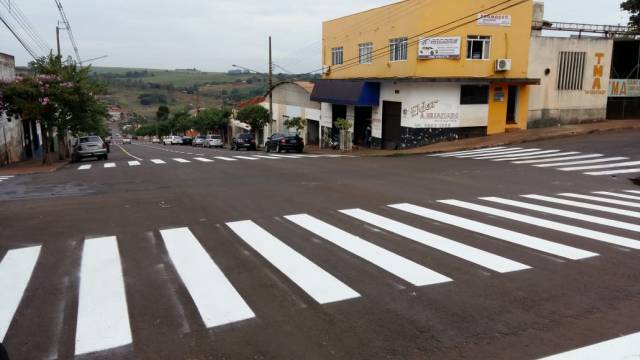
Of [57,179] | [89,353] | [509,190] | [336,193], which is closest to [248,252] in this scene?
[89,353]

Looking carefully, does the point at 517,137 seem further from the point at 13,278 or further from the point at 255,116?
the point at 255,116

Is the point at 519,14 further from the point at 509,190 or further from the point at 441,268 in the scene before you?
the point at 441,268

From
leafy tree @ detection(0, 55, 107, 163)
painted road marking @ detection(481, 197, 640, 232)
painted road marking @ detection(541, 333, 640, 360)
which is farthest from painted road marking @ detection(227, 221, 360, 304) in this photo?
leafy tree @ detection(0, 55, 107, 163)

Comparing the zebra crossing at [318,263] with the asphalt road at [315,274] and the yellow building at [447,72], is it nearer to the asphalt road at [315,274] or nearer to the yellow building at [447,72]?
the asphalt road at [315,274]

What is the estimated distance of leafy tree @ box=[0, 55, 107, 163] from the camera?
2370 cm

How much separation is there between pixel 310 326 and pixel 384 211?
5702 mm

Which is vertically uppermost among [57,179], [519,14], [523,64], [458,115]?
[519,14]

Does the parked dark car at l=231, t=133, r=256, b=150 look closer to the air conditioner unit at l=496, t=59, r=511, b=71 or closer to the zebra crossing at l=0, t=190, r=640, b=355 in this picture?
the air conditioner unit at l=496, t=59, r=511, b=71

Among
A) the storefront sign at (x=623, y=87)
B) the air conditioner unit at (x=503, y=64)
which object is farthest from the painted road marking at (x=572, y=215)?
the storefront sign at (x=623, y=87)

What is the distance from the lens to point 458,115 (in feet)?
99.2

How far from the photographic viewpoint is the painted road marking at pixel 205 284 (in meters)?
5.27

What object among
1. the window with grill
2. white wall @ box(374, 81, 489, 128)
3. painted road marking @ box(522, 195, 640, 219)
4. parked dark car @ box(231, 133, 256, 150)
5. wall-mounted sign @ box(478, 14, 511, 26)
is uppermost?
wall-mounted sign @ box(478, 14, 511, 26)

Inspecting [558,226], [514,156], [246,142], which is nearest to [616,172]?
[514,156]

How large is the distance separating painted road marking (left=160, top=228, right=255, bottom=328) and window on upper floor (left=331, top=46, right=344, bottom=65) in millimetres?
33420
